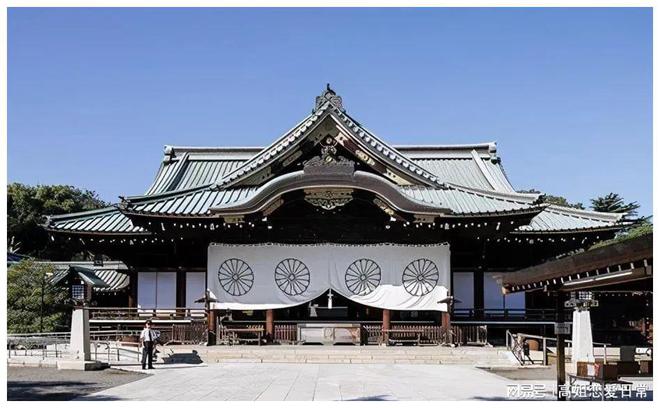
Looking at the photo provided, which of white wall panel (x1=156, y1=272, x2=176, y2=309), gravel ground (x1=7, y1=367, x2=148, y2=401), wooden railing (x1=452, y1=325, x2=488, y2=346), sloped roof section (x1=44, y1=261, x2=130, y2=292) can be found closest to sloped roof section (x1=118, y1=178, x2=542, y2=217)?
white wall panel (x1=156, y1=272, x2=176, y2=309)

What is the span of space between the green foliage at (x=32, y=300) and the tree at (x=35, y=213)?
91.3 feet

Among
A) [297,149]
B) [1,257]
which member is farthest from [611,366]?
[297,149]

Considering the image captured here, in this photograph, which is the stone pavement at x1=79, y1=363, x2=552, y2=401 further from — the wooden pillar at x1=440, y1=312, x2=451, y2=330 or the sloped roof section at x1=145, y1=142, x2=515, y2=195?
the sloped roof section at x1=145, y1=142, x2=515, y2=195

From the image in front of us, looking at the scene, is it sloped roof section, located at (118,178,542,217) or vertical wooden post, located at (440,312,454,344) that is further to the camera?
sloped roof section, located at (118,178,542,217)

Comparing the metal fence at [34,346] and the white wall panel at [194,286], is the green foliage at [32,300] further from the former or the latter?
the white wall panel at [194,286]

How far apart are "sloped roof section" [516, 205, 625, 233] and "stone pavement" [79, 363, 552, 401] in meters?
6.05

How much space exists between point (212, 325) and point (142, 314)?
264 cm

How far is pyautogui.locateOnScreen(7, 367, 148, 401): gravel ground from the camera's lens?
1184 cm

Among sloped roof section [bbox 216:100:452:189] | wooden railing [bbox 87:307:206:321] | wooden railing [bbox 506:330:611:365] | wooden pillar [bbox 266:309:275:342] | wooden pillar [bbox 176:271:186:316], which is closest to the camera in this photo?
wooden railing [bbox 506:330:611:365]

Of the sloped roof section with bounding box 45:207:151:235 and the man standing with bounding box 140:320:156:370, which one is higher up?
the sloped roof section with bounding box 45:207:151:235

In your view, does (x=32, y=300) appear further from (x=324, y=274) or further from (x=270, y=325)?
(x=324, y=274)

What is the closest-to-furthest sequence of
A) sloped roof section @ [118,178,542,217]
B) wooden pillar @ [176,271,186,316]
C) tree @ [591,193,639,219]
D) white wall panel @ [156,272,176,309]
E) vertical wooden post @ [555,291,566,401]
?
vertical wooden post @ [555,291,566,401] < sloped roof section @ [118,178,542,217] < wooden pillar @ [176,271,186,316] < white wall panel @ [156,272,176,309] < tree @ [591,193,639,219]

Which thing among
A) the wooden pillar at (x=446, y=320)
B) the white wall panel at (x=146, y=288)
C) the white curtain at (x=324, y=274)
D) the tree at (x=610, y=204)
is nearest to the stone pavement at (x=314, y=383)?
the wooden pillar at (x=446, y=320)

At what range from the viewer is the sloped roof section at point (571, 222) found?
71.2 ft
